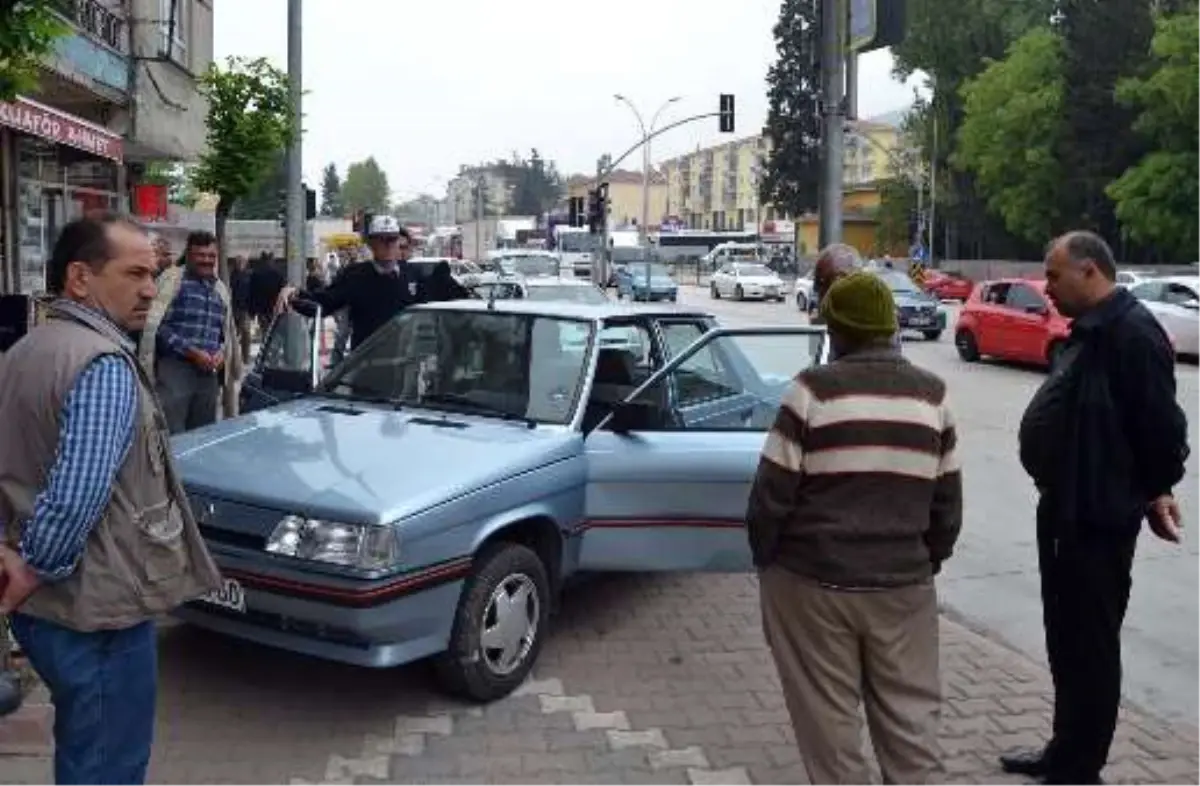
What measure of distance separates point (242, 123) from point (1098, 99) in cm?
4204

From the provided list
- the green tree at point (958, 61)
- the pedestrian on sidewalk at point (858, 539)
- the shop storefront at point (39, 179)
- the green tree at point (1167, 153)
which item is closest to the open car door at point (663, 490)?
the pedestrian on sidewalk at point (858, 539)

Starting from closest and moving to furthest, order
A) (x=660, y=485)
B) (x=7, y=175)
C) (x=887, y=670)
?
(x=887, y=670)
(x=660, y=485)
(x=7, y=175)

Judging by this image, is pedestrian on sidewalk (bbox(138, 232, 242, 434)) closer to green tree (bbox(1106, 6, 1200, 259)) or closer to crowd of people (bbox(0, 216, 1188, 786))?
crowd of people (bbox(0, 216, 1188, 786))

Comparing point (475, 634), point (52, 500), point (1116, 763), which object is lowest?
point (1116, 763)

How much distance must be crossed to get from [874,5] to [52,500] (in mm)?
6300

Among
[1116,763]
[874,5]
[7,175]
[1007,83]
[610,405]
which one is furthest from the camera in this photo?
[1007,83]

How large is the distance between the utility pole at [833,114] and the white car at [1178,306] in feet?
43.7

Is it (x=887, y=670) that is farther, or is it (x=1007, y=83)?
(x=1007, y=83)

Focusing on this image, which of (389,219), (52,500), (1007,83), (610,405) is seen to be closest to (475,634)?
(610,405)

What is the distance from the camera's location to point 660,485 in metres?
5.30

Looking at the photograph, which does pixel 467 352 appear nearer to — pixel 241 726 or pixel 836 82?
pixel 241 726

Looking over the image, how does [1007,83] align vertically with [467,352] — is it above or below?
above

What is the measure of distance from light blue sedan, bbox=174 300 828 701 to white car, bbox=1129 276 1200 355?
52.8 ft

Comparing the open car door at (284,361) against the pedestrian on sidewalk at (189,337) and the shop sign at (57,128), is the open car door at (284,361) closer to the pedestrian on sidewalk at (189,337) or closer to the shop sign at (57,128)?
the pedestrian on sidewalk at (189,337)
